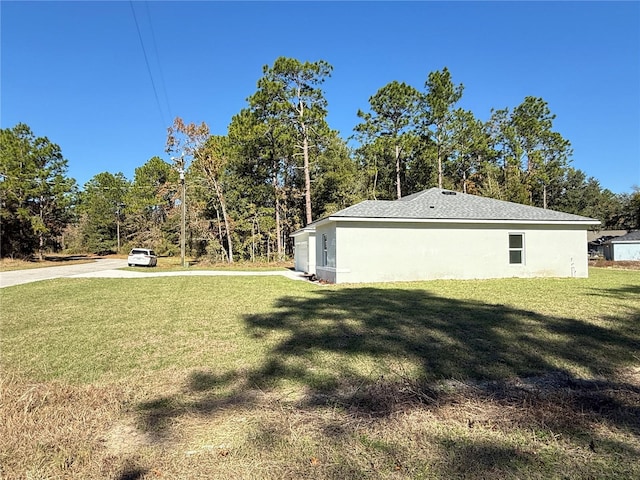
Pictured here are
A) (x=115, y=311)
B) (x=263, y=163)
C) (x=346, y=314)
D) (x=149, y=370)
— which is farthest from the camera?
(x=263, y=163)

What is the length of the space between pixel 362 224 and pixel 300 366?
408 inches

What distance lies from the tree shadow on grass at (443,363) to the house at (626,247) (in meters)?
30.5

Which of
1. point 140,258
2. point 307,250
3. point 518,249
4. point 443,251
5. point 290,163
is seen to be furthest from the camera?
point 290,163

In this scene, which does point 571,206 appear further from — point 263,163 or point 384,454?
point 384,454

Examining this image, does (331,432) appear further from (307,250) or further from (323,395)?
(307,250)

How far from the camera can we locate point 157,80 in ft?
39.1

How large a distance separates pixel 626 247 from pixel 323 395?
122ft

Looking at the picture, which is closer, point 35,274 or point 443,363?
point 443,363

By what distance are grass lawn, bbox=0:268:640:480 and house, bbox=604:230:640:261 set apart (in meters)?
30.1

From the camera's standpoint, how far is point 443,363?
15.0 ft

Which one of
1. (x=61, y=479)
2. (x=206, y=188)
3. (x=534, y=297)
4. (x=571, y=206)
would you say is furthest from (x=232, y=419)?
(x=571, y=206)

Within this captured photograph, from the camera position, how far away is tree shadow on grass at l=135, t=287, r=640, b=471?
3391 millimetres

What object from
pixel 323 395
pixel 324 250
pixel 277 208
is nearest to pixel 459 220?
pixel 324 250

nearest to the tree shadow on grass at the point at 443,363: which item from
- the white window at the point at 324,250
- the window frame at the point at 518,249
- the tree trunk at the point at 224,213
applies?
the white window at the point at 324,250
